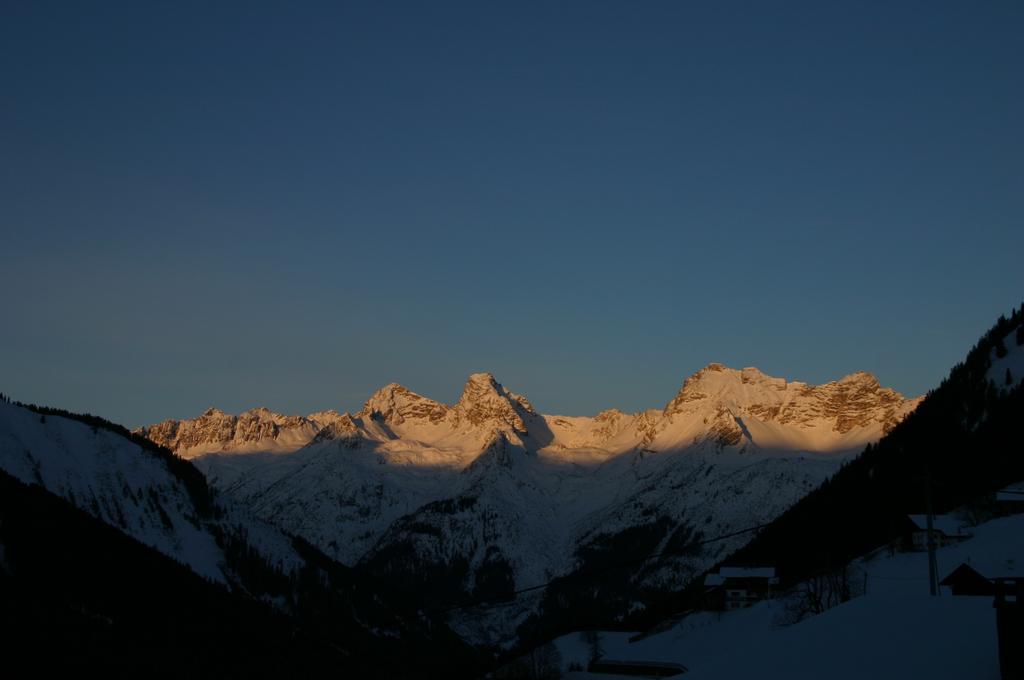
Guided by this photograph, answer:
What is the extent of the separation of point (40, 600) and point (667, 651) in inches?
3739

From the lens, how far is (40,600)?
160 meters

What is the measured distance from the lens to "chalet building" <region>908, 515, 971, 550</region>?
117312mm

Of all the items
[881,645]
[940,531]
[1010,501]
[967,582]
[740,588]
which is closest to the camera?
[881,645]

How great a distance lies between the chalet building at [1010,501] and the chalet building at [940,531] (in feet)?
16.7

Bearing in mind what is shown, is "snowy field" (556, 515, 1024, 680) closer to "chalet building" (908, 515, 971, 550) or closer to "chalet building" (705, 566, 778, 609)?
"chalet building" (908, 515, 971, 550)

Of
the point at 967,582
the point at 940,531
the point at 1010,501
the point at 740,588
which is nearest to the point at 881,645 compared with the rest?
the point at 967,582

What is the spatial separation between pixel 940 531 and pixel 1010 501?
39.7ft

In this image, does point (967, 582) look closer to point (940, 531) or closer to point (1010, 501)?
point (940, 531)

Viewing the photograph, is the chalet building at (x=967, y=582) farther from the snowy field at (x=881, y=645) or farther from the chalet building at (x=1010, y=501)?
the chalet building at (x=1010, y=501)

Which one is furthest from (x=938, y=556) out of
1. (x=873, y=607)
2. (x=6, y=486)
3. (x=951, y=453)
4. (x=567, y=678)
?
(x=6, y=486)

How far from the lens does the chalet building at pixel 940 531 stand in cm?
11731

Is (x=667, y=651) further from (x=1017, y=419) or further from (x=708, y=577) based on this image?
(x=1017, y=419)

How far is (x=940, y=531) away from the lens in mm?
118750

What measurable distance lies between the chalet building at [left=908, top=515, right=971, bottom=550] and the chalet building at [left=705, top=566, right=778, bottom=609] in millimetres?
20503
